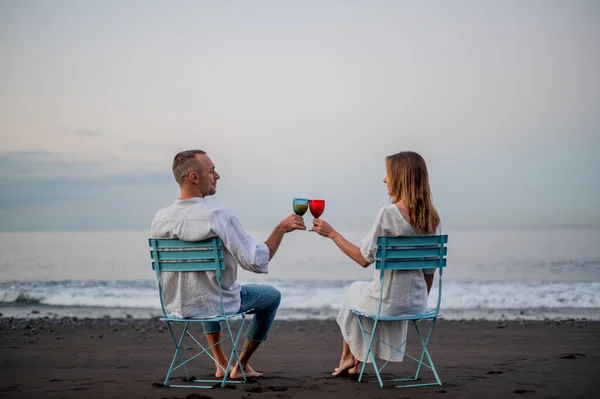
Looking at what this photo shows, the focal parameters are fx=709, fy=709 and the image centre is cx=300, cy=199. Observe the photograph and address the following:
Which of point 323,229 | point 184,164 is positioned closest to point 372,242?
point 323,229

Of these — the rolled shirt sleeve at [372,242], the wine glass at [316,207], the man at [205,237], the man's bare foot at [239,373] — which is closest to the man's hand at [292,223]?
the man at [205,237]

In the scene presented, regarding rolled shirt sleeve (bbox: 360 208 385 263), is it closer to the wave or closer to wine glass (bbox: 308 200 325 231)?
wine glass (bbox: 308 200 325 231)

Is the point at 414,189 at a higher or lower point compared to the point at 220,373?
higher

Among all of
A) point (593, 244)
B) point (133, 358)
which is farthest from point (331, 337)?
point (593, 244)

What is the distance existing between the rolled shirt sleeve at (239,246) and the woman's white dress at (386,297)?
71cm

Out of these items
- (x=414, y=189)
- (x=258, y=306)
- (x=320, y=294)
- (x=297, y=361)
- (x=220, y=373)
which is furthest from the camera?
(x=320, y=294)

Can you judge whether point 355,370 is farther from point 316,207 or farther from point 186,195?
point 186,195

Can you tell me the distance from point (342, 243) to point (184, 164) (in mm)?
1272

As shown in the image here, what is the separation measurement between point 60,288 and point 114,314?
3.91 m

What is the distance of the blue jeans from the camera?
206 inches

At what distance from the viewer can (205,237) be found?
4848 millimetres

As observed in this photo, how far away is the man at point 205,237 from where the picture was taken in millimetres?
4895

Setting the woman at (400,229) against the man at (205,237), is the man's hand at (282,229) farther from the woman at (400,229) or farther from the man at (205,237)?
the woman at (400,229)

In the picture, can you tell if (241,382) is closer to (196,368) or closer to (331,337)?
(196,368)
